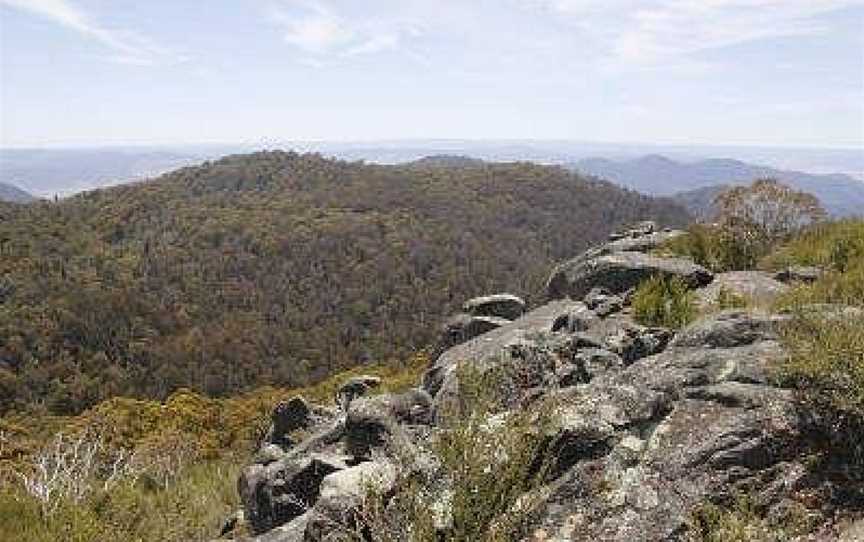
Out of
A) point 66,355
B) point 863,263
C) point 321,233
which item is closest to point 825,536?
point 863,263

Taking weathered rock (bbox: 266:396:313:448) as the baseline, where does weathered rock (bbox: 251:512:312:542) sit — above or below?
above

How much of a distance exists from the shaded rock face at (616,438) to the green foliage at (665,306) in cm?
40

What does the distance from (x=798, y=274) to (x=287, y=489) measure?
10384 mm

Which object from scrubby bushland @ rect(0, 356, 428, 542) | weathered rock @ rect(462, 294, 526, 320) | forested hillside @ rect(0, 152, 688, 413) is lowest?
forested hillside @ rect(0, 152, 688, 413)

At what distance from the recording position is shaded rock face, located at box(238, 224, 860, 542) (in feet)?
29.3

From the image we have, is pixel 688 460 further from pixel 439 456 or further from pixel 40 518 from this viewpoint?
pixel 40 518

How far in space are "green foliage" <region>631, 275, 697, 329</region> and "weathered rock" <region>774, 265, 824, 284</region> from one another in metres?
2.34

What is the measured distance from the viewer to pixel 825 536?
787 centimetres

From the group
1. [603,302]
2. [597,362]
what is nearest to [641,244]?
[603,302]

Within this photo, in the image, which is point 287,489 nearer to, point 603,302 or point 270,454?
point 270,454

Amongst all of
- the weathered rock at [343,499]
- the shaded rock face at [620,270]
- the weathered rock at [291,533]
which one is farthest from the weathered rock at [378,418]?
the shaded rock face at [620,270]

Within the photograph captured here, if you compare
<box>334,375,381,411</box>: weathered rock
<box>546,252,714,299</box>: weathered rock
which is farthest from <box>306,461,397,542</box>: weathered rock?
<box>334,375,381,411</box>: weathered rock

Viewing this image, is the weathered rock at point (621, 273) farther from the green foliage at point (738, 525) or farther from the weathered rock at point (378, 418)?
the green foliage at point (738, 525)

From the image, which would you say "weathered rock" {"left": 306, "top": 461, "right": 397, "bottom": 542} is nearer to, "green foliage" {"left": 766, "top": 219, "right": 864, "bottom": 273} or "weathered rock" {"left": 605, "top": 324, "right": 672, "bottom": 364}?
"weathered rock" {"left": 605, "top": 324, "right": 672, "bottom": 364}
